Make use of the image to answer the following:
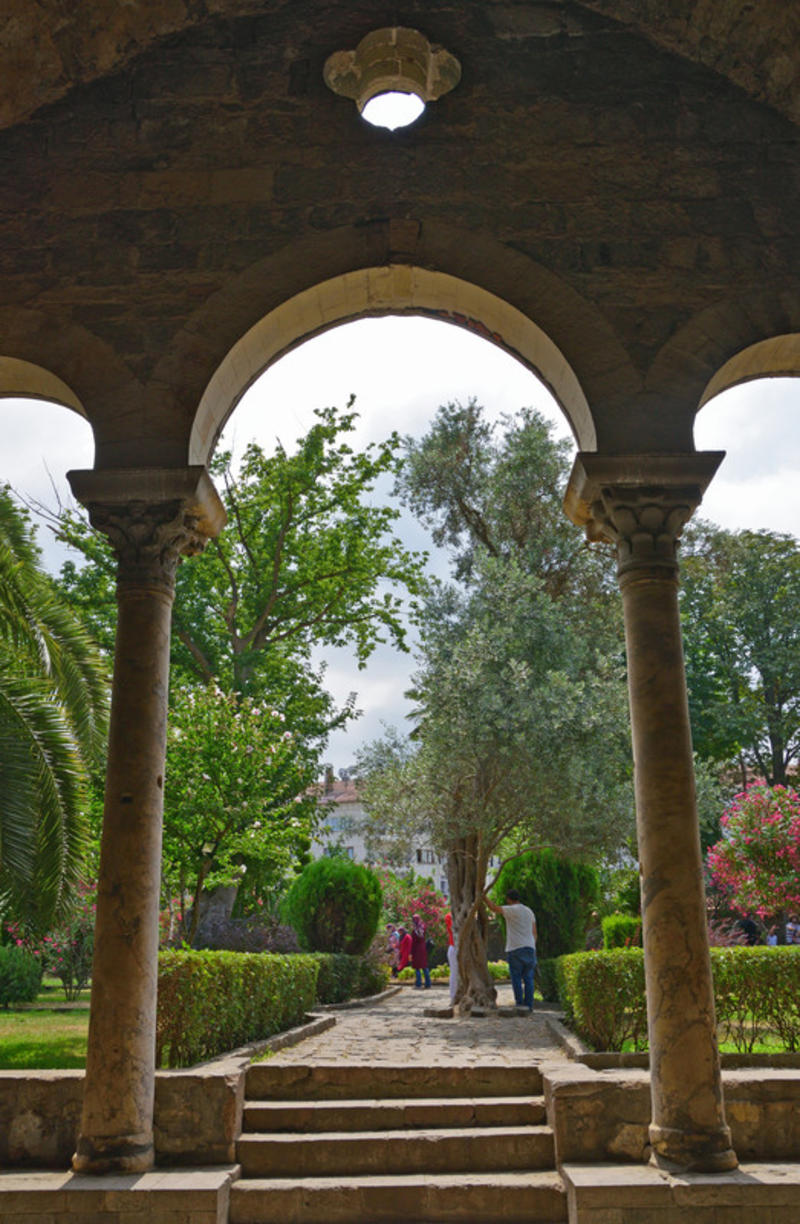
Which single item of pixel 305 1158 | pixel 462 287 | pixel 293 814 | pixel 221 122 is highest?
pixel 221 122

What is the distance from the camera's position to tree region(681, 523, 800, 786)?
2639cm

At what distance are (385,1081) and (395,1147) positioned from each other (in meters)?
0.80

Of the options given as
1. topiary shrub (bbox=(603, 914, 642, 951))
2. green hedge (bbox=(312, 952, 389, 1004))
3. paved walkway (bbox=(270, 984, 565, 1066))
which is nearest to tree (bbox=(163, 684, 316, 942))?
green hedge (bbox=(312, 952, 389, 1004))

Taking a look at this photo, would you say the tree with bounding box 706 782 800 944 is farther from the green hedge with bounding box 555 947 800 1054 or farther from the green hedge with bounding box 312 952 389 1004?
the green hedge with bounding box 555 947 800 1054

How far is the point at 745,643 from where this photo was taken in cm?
2758

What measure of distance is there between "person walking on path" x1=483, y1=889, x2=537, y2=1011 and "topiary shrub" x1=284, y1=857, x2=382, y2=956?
3.28 m

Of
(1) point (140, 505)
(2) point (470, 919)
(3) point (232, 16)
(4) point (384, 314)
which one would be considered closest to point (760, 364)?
(4) point (384, 314)

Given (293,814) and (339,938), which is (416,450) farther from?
(339,938)

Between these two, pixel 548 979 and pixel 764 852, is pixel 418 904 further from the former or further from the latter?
pixel 764 852

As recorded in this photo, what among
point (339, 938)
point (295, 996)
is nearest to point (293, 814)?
point (339, 938)

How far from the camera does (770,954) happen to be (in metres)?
6.95

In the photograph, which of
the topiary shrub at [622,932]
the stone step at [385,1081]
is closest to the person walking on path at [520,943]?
the topiary shrub at [622,932]

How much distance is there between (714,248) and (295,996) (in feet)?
25.0

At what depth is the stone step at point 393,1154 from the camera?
16.8 ft
